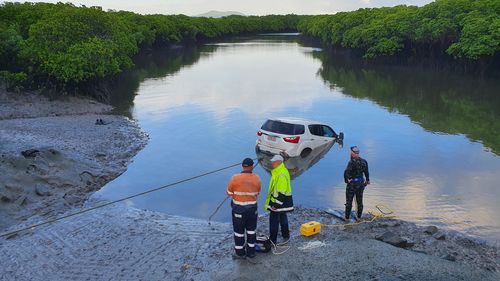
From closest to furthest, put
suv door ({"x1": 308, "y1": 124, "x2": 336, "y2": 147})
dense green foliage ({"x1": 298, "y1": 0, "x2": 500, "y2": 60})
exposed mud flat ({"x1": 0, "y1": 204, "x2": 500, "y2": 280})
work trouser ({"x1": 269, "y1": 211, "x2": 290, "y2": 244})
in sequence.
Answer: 1. exposed mud flat ({"x1": 0, "y1": 204, "x2": 500, "y2": 280})
2. work trouser ({"x1": 269, "y1": 211, "x2": 290, "y2": 244})
3. suv door ({"x1": 308, "y1": 124, "x2": 336, "y2": 147})
4. dense green foliage ({"x1": 298, "y1": 0, "x2": 500, "y2": 60})

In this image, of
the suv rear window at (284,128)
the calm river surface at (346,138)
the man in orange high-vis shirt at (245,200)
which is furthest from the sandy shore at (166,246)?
the suv rear window at (284,128)

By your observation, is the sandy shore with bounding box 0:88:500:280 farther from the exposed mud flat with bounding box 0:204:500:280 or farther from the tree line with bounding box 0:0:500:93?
the tree line with bounding box 0:0:500:93

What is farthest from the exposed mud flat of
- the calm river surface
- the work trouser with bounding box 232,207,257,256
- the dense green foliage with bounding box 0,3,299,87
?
the dense green foliage with bounding box 0,3,299,87

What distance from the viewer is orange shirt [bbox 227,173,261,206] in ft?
29.4

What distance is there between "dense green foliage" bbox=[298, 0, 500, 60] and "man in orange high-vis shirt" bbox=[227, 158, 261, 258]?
39782mm

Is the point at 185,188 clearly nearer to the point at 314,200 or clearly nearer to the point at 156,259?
the point at 314,200

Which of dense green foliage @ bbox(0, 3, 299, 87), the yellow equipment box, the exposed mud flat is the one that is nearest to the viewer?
the exposed mud flat

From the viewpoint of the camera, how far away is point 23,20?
39250 mm

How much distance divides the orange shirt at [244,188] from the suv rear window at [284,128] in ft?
30.6

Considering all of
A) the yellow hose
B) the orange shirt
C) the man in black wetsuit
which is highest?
the orange shirt

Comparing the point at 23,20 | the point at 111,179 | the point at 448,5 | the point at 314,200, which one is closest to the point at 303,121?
the point at 314,200

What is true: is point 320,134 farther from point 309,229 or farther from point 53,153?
point 53,153

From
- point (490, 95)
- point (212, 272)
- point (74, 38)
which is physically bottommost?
point (490, 95)

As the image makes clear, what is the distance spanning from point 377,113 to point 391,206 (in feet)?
54.2
